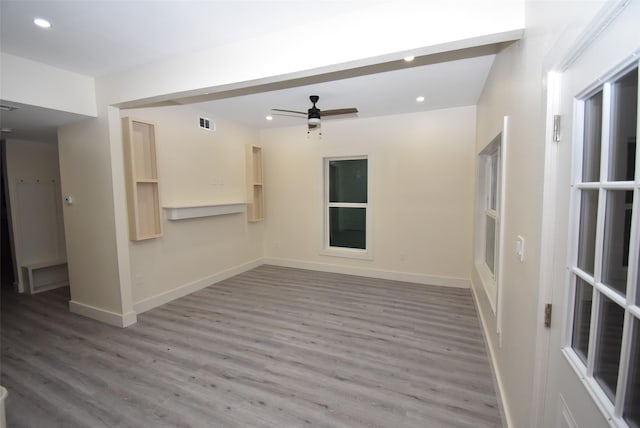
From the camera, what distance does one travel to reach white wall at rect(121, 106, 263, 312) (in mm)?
3623

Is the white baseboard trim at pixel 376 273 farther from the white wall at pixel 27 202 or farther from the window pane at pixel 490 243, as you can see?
the white wall at pixel 27 202

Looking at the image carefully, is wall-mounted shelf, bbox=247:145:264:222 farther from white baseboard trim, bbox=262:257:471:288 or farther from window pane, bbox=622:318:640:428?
window pane, bbox=622:318:640:428

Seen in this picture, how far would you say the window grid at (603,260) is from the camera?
2.55 feet

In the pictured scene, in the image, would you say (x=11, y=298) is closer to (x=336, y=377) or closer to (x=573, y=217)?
(x=336, y=377)

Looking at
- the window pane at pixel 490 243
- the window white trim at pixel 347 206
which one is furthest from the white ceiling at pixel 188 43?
the window pane at pixel 490 243

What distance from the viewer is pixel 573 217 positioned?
1.07 meters

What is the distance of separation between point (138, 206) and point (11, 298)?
2679 mm

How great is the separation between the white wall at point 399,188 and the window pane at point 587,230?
3298 millimetres

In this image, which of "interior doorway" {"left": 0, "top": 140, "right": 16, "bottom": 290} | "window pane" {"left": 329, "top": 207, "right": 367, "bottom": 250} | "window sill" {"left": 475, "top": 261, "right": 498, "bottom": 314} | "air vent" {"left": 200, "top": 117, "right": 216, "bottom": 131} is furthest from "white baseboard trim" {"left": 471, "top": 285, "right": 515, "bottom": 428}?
"interior doorway" {"left": 0, "top": 140, "right": 16, "bottom": 290}

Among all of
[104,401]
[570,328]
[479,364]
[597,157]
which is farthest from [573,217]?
[104,401]

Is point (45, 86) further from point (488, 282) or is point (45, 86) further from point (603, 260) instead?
point (488, 282)

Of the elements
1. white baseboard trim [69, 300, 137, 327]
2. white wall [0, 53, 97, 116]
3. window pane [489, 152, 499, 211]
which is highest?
white wall [0, 53, 97, 116]

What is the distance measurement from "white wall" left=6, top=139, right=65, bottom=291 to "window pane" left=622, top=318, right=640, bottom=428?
649 cm

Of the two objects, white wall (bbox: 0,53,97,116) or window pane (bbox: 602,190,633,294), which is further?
white wall (bbox: 0,53,97,116)
